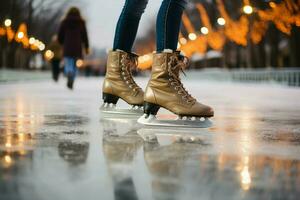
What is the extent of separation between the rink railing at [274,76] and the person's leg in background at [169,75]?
18.0m

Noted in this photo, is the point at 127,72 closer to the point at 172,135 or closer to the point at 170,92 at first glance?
the point at 170,92

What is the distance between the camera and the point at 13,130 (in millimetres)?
3576

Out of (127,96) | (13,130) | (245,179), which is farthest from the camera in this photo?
(127,96)

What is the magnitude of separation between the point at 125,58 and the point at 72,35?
9.05m

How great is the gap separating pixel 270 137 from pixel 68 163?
154cm

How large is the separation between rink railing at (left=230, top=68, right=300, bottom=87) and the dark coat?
35.2 feet

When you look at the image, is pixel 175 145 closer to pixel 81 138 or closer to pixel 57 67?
pixel 81 138

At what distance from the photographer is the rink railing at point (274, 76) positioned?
862 inches

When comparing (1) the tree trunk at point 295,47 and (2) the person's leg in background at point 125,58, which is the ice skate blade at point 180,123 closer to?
(2) the person's leg in background at point 125,58

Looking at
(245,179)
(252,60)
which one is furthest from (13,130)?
(252,60)

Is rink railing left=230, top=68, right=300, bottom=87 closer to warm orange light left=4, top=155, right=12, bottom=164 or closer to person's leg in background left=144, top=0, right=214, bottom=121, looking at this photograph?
person's leg in background left=144, top=0, right=214, bottom=121

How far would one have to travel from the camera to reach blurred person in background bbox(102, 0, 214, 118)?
393 cm

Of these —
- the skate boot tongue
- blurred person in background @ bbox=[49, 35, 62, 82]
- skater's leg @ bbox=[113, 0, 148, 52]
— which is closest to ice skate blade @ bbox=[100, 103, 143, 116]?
the skate boot tongue

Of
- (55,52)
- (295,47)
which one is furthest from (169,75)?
(295,47)
